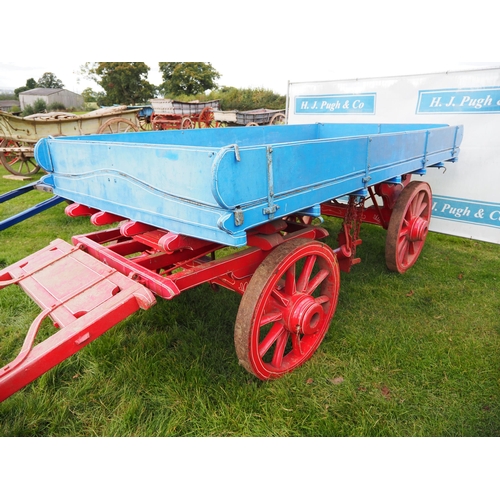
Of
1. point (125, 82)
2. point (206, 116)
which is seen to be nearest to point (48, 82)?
point (125, 82)

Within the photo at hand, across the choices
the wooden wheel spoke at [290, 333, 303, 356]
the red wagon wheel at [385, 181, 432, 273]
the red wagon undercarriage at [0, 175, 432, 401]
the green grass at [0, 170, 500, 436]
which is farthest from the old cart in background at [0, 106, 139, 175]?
the wooden wheel spoke at [290, 333, 303, 356]

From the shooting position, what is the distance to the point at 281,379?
8.27ft

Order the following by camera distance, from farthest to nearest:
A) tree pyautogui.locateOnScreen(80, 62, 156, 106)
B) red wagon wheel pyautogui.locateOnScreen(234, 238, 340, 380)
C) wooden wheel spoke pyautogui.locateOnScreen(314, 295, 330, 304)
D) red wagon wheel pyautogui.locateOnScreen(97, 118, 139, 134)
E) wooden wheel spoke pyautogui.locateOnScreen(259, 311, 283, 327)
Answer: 1. tree pyautogui.locateOnScreen(80, 62, 156, 106)
2. red wagon wheel pyautogui.locateOnScreen(97, 118, 139, 134)
3. wooden wheel spoke pyautogui.locateOnScreen(314, 295, 330, 304)
4. wooden wheel spoke pyautogui.locateOnScreen(259, 311, 283, 327)
5. red wagon wheel pyautogui.locateOnScreen(234, 238, 340, 380)

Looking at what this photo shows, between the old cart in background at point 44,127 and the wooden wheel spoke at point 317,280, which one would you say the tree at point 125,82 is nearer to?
the old cart in background at point 44,127

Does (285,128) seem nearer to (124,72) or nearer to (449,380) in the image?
(449,380)

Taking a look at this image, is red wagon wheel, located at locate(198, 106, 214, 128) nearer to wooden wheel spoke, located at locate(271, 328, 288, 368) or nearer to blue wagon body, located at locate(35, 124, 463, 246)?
blue wagon body, located at locate(35, 124, 463, 246)

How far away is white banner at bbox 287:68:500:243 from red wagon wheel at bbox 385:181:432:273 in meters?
1.29

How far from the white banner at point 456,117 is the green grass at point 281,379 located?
1.91 m

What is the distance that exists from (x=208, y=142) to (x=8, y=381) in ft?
8.47

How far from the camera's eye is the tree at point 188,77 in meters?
41.4

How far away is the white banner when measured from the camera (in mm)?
4863

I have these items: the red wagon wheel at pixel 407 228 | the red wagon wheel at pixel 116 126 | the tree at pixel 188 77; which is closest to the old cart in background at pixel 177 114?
the red wagon wheel at pixel 116 126

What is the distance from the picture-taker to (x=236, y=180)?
1.68 metres

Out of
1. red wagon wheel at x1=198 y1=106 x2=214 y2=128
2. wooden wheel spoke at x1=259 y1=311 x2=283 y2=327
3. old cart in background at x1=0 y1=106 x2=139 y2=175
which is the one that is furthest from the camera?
red wagon wheel at x1=198 y1=106 x2=214 y2=128
